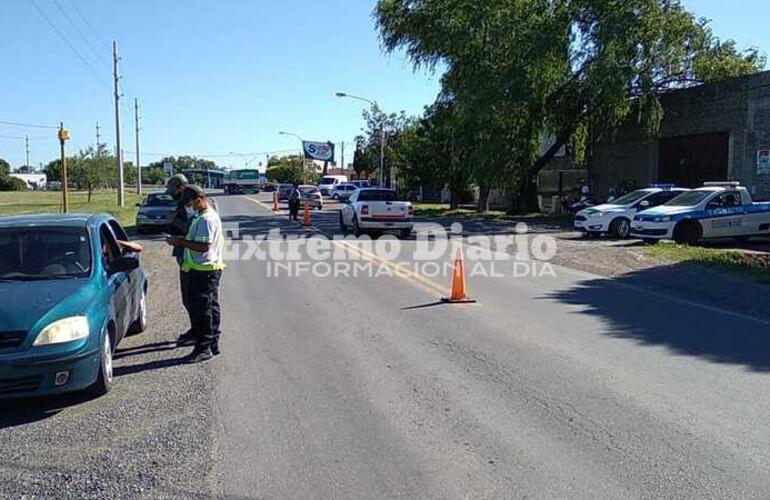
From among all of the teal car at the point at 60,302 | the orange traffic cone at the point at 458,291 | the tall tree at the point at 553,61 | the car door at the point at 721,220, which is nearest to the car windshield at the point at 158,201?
the tall tree at the point at 553,61

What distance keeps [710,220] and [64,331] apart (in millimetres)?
18794

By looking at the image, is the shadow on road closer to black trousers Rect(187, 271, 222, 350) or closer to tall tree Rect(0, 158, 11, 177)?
black trousers Rect(187, 271, 222, 350)

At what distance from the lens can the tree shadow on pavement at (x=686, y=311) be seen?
25.7ft

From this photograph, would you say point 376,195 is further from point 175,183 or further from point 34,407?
point 34,407

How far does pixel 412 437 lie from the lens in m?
4.99

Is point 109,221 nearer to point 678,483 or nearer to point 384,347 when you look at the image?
point 384,347

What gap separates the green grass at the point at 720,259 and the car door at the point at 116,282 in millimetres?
11116

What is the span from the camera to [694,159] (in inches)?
1209

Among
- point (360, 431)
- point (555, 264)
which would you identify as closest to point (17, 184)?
point (555, 264)

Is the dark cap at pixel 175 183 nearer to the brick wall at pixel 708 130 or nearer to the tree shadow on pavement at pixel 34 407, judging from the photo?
the tree shadow on pavement at pixel 34 407

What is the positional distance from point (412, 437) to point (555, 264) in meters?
12.1

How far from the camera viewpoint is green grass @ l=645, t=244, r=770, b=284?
1402 cm

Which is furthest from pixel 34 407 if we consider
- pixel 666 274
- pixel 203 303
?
pixel 666 274

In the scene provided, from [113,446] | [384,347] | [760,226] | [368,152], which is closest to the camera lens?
[113,446]
